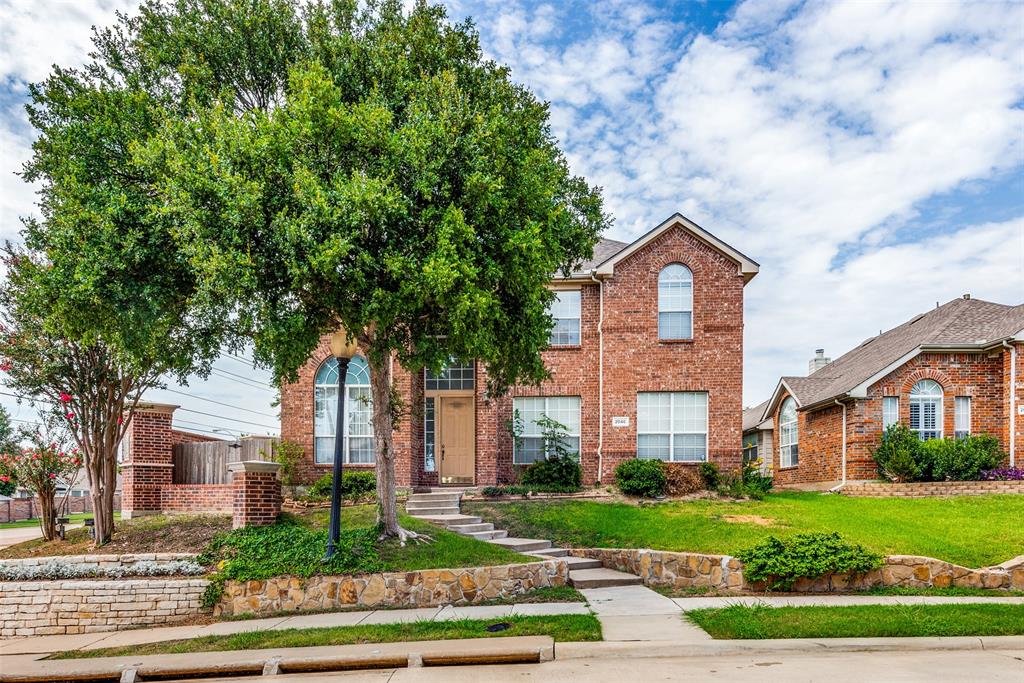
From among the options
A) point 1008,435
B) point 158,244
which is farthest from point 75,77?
point 1008,435

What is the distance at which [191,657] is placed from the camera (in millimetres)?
8469

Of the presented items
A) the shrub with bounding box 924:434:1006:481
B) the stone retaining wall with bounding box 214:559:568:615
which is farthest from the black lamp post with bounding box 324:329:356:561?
the shrub with bounding box 924:434:1006:481

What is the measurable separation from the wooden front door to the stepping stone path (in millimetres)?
1103

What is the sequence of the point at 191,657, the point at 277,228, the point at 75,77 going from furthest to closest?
the point at 75,77 < the point at 277,228 < the point at 191,657

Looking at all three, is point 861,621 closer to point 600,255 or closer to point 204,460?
point 204,460

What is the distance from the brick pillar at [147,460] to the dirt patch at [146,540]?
1439 mm

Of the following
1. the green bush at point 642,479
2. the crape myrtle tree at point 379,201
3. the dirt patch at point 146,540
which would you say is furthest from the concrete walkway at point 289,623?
the green bush at point 642,479

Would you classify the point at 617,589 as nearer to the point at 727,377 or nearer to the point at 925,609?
the point at 925,609

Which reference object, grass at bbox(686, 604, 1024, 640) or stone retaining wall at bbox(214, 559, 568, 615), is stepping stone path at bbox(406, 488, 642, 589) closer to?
stone retaining wall at bbox(214, 559, 568, 615)

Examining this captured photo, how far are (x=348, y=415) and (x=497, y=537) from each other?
20.5 feet

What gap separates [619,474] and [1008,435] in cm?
1079

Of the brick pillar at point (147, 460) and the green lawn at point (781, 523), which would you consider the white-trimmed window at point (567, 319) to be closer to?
the green lawn at point (781, 523)

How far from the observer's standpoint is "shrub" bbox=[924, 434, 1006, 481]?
18.7m

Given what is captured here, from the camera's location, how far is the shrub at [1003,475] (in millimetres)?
18688
